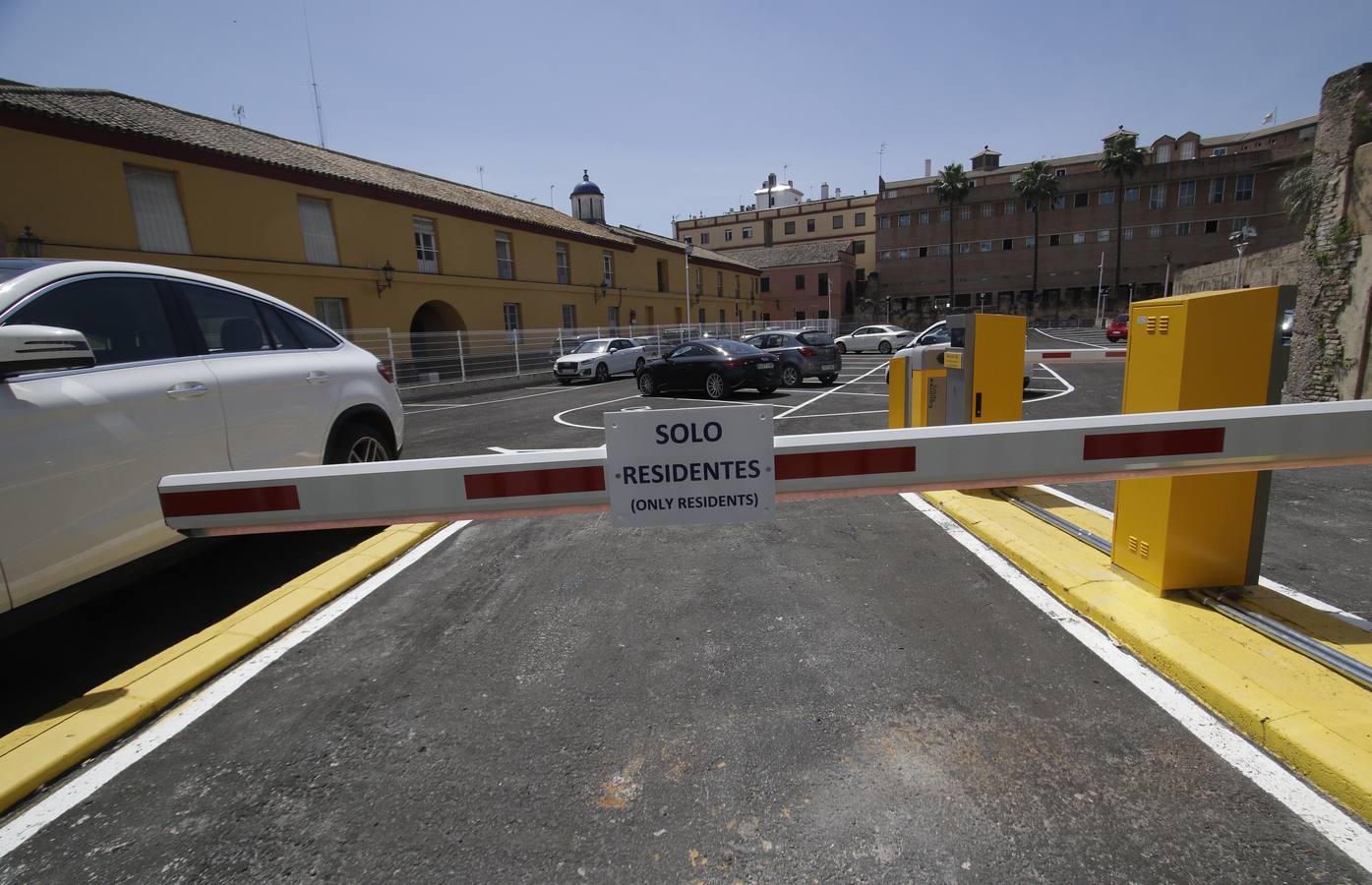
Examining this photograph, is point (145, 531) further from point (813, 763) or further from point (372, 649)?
point (813, 763)

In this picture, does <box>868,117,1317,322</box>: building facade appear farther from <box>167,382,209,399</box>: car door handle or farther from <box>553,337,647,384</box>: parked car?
<box>167,382,209,399</box>: car door handle

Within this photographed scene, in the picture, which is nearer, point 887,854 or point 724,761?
point 887,854

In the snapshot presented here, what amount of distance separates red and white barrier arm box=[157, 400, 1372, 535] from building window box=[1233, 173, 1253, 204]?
229 ft

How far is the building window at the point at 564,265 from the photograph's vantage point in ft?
101

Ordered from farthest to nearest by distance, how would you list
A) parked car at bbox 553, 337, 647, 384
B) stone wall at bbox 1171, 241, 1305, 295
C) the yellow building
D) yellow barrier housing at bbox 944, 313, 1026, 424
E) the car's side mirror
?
parked car at bbox 553, 337, 647, 384
the yellow building
stone wall at bbox 1171, 241, 1305, 295
yellow barrier housing at bbox 944, 313, 1026, 424
the car's side mirror

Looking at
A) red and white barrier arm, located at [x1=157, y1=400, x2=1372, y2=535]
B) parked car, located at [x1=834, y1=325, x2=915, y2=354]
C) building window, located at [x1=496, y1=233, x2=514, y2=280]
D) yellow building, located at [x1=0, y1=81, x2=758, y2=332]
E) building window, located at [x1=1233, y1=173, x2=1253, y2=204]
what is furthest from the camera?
building window, located at [x1=1233, y1=173, x2=1253, y2=204]

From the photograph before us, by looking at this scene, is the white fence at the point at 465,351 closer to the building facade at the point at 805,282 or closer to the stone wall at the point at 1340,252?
the stone wall at the point at 1340,252

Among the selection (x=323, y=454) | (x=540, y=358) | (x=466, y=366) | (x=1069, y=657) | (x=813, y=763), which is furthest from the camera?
(x=540, y=358)

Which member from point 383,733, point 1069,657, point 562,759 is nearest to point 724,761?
point 562,759

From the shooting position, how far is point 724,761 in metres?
2.31

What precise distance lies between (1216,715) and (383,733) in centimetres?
337

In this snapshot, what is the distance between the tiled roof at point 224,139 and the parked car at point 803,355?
14836 millimetres

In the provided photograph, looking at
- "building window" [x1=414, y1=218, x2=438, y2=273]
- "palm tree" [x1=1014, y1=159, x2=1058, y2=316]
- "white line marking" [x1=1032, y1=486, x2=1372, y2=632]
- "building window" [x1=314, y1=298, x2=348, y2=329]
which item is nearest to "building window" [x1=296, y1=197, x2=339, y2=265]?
"building window" [x1=314, y1=298, x2=348, y2=329]

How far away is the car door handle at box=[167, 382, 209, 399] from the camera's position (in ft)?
10.6
